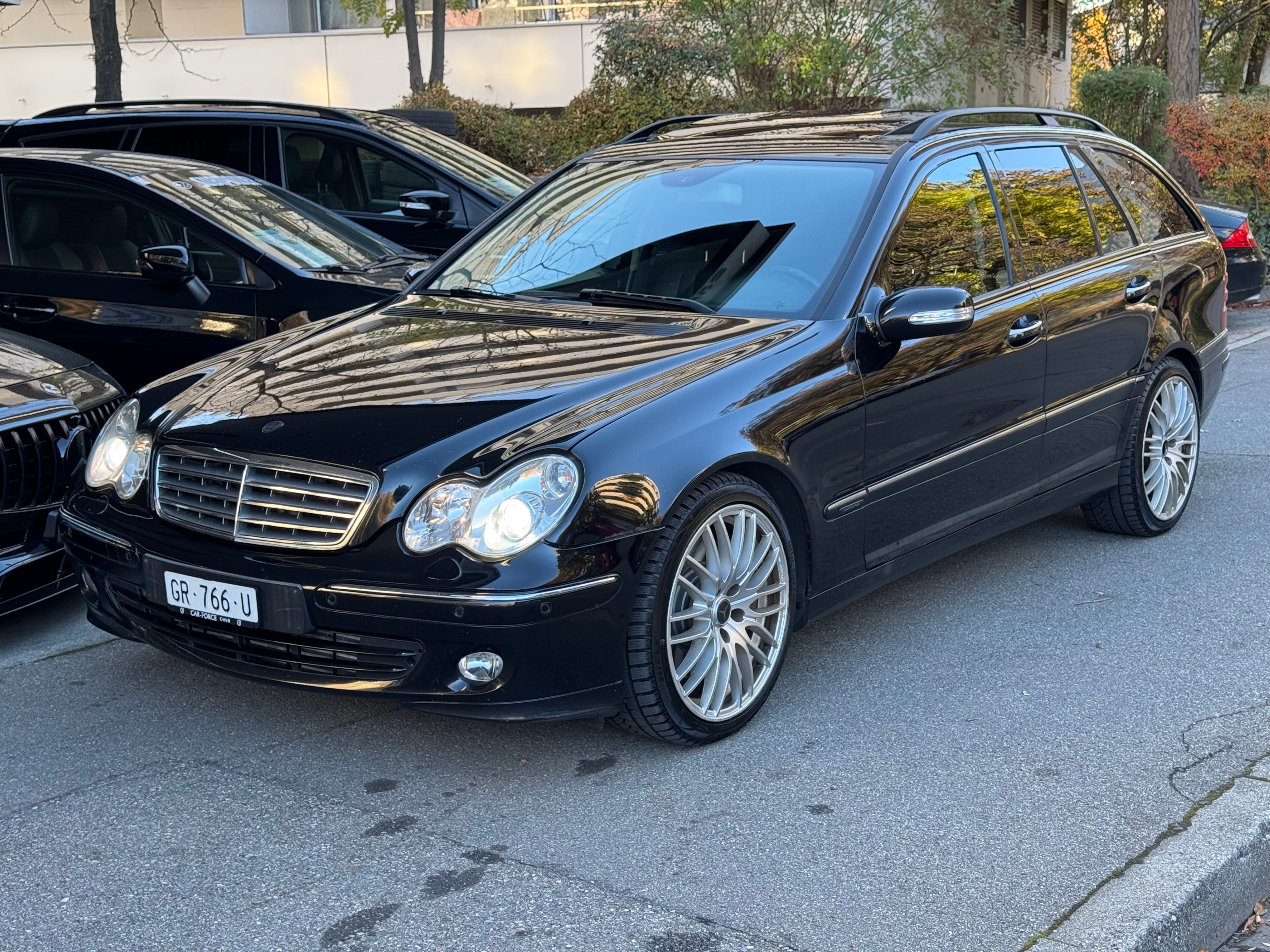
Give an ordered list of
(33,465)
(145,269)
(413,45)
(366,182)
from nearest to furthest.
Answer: (33,465), (145,269), (366,182), (413,45)

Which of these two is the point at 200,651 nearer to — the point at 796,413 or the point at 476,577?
the point at 476,577

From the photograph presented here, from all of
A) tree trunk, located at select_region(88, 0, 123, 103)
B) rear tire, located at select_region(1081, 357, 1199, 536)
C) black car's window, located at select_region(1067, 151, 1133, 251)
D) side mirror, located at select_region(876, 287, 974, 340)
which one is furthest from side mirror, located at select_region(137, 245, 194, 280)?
tree trunk, located at select_region(88, 0, 123, 103)

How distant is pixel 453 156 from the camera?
9.56 meters

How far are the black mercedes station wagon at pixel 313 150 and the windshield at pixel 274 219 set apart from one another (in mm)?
1248

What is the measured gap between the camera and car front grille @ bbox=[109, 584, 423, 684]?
11.9 ft

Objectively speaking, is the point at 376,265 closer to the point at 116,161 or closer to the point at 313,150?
the point at 116,161

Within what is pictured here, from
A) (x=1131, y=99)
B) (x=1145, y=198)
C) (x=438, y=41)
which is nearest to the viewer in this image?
(x=1145, y=198)

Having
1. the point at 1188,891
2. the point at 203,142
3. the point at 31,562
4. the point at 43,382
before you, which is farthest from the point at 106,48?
the point at 1188,891

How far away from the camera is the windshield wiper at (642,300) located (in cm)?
457

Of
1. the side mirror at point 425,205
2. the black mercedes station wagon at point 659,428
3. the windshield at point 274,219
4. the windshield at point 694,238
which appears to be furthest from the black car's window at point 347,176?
the windshield at point 694,238

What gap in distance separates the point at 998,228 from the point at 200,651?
3.05m

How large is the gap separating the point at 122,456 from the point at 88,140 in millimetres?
5546

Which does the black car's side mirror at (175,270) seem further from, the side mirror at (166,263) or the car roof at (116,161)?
the car roof at (116,161)

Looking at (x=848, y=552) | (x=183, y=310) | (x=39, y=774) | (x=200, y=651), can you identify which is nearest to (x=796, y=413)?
(x=848, y=552)
